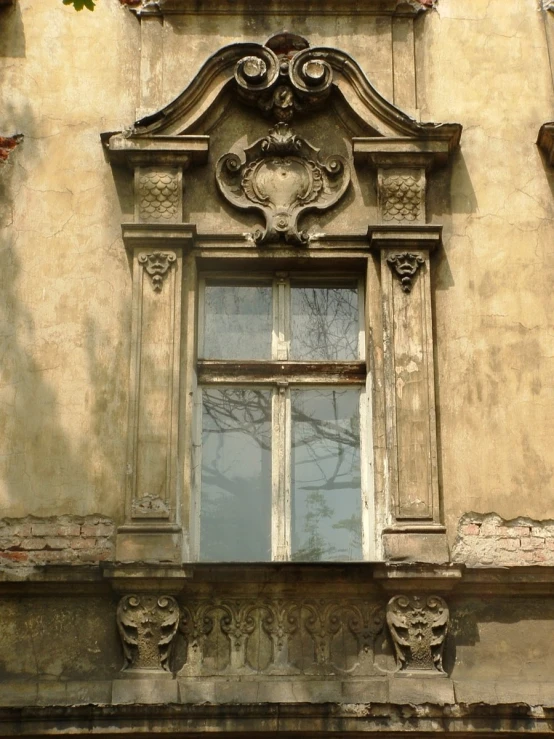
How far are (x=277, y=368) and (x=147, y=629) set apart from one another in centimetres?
170

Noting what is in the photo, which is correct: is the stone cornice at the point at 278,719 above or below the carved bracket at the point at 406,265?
below

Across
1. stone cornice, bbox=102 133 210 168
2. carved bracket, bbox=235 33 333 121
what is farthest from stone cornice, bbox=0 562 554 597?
carved bracket, bbox=235 33 333 121

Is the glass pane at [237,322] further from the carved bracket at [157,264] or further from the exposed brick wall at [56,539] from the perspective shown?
the exposed brick wall at [56,539]

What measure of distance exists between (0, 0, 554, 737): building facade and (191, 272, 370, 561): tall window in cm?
2

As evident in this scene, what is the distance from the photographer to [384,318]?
789cm

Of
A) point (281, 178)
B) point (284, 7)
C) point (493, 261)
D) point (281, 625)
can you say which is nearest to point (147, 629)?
point (281, 625)

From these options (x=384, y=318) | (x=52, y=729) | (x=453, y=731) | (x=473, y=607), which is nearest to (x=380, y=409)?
(x=384, y=318)

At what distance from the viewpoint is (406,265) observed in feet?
26.2

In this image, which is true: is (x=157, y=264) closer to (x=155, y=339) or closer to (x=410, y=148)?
(x=155, y=339)

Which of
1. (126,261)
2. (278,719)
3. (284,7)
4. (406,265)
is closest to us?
(278,719)

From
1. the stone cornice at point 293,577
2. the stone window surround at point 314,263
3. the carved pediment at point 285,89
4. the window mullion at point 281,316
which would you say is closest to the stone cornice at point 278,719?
the stone cornice at point 293,577

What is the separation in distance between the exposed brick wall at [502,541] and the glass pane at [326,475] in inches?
23.2

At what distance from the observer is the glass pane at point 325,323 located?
810 centimetres

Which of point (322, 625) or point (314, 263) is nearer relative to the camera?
point (322, 625)
